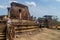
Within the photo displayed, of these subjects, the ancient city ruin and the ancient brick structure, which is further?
the ancient brick structure

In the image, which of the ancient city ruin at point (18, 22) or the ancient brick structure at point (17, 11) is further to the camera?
the ancient brick structure at point (17, 11)

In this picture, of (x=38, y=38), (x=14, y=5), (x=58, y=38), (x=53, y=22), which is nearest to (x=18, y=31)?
(x=38, y=38)

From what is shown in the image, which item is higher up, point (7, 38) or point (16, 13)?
point (16, 13)

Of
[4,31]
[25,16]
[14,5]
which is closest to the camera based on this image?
[4,31]

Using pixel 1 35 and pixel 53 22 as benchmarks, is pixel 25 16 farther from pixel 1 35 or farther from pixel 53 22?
pixel 1 35

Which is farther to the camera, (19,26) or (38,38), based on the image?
(19,26)

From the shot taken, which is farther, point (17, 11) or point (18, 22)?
point (17, 11)

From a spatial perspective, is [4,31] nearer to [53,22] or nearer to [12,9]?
[12,9]

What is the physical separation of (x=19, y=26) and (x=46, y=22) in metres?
10.3

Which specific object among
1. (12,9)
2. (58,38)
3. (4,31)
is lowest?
(58,38)

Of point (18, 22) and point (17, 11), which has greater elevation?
point (17, 11)

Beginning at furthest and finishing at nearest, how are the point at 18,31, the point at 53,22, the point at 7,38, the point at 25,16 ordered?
the point at 53,22 → the point at 25,16 → the point at 18,31 → the point at 7,38

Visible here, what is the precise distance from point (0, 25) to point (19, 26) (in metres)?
4.48

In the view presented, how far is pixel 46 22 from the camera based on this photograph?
23.3m
